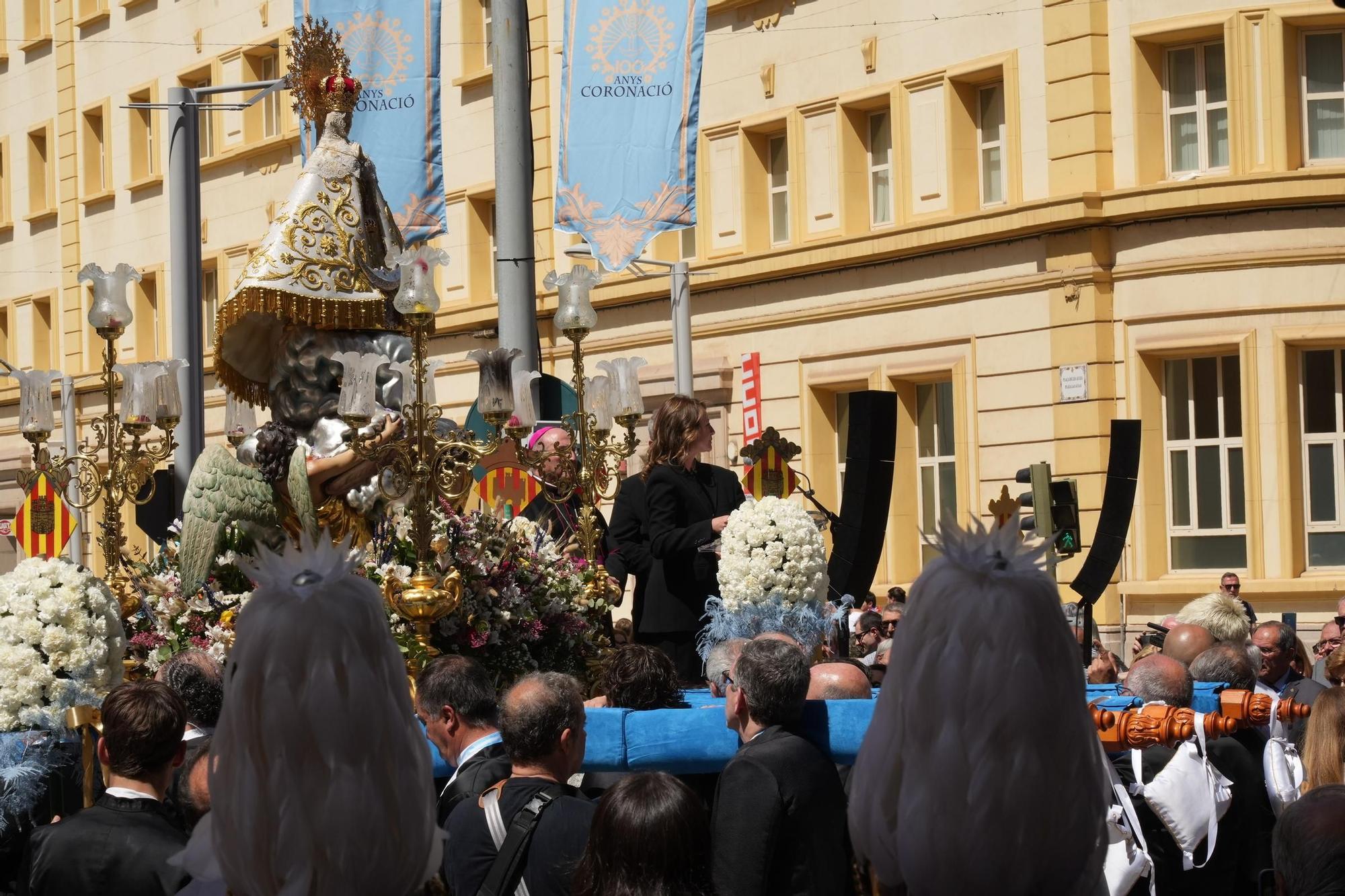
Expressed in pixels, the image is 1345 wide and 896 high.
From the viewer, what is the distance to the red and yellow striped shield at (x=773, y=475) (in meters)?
10.5

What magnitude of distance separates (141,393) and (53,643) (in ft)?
11.3

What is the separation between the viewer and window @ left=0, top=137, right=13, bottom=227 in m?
38.9

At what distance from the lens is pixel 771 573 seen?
300 inches

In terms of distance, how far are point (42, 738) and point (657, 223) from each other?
34.7 ft

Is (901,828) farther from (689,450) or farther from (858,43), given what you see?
(858,43)

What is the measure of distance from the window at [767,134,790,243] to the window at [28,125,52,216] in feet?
58.0

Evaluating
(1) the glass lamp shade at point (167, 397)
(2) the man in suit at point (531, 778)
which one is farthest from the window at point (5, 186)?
(2) the man in suit at point (531, 778)

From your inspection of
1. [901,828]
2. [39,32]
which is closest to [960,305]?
[901,828]

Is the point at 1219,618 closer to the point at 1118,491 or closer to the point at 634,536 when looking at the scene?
→ the point at 1118,491

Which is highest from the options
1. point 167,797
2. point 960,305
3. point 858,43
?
point 858,43

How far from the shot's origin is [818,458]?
78.7 feet

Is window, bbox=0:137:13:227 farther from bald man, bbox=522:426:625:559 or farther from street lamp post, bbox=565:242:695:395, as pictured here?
bald man, bbox=522:426:625:559

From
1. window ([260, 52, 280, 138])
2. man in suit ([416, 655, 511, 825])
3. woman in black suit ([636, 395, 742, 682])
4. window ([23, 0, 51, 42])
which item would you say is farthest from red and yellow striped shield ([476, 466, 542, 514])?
window ([23, 0, 51, 42])

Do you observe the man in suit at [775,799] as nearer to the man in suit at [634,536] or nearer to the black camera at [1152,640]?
the man in suit at [634,536]
